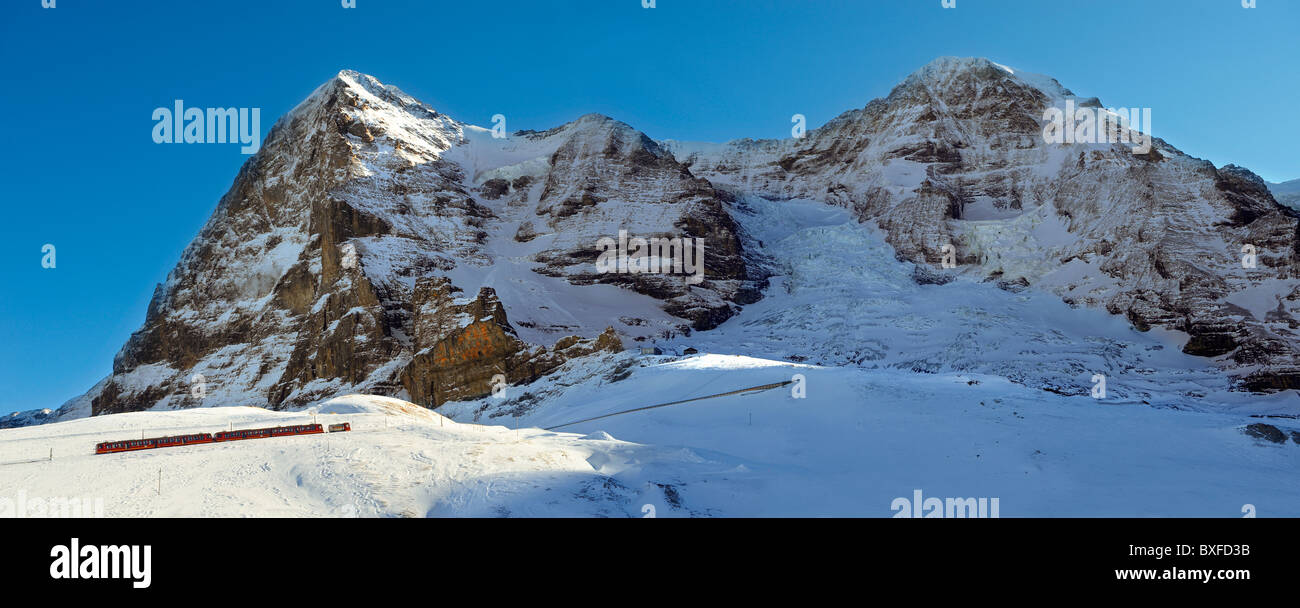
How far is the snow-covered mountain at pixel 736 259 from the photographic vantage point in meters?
68.5

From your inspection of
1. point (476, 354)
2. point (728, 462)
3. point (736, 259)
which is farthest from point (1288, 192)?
point (728, 462)

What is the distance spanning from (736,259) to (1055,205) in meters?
39.1

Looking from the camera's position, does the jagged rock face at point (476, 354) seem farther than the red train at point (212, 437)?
Yes

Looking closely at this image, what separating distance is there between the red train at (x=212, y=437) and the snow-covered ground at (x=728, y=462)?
1040 mm

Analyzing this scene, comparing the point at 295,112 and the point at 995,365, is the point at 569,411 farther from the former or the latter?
the point at 295,112

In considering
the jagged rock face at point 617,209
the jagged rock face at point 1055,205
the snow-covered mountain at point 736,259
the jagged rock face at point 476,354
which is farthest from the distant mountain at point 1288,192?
the jagged rock face at point 476,354

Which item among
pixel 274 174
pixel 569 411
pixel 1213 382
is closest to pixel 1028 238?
pixel 1213 382

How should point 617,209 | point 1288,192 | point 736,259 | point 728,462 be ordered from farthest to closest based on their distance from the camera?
1. point 617,209
2. point 1288,192
3. point 736,259
4. point 728,462

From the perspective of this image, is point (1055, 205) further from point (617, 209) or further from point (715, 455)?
point (715, 455)

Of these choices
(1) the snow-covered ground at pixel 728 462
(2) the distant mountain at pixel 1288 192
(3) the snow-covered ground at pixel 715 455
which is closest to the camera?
(1) the snow-covered ground at pixel 728 462

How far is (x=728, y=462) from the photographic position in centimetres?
2639

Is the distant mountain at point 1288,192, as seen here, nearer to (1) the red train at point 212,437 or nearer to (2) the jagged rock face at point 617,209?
(2) the jagged rock face at point 617,209

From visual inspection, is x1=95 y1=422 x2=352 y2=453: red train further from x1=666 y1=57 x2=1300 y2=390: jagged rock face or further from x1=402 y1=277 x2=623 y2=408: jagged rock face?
x1=666 y1=57 x2=1300 y2=390: jagged rock face
